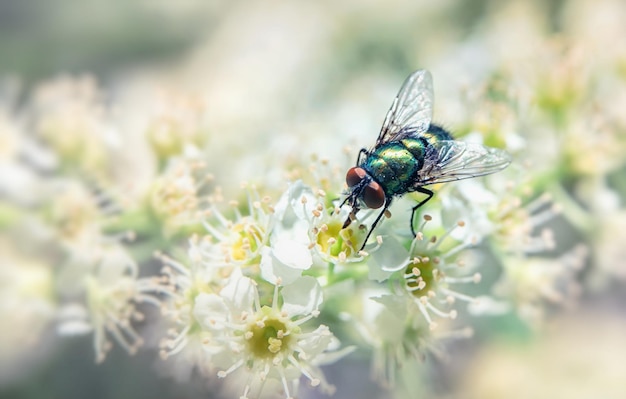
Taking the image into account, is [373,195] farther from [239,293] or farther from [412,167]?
[239,293]

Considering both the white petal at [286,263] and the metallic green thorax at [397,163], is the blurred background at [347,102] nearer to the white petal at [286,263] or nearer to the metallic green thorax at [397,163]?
the metallic green thorax at [397,163]

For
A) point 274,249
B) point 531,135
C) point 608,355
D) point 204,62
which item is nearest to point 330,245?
point 274,249

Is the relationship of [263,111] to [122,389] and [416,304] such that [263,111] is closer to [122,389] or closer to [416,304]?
[122,389]

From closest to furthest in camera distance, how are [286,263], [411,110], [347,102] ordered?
[286,263] < [411,110] < [347,102]

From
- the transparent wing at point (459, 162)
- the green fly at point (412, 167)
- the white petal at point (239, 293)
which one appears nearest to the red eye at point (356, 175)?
the green fly at point (412, 167)

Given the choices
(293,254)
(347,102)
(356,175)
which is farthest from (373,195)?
(347,102)

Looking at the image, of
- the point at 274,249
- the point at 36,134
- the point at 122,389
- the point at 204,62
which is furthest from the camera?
the point at 204,62
